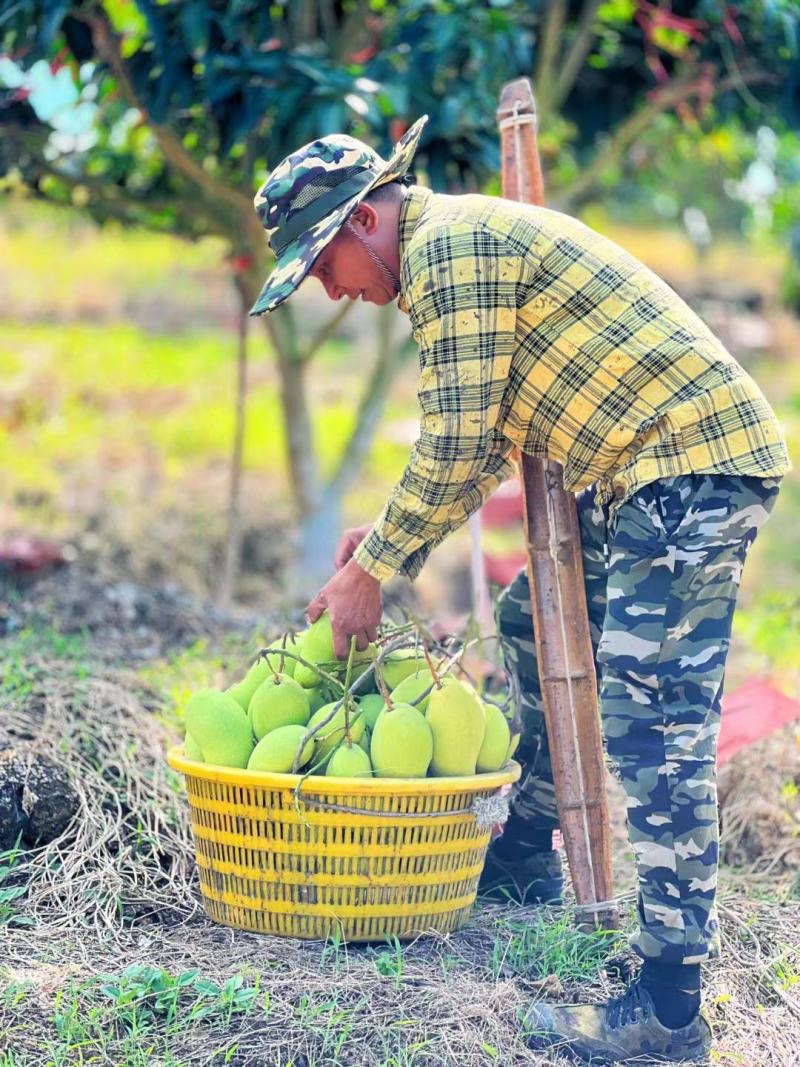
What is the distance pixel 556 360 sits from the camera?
7.58ft

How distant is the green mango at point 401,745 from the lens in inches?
95.7

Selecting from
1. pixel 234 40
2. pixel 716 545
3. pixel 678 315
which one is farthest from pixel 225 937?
pixel 234 40

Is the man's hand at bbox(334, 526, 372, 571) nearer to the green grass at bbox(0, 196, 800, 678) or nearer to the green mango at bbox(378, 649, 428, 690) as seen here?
the green mango at bbox(378, 649, 428, 690)

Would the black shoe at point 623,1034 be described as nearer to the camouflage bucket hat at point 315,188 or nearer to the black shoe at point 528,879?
the black shoe at point 528,879

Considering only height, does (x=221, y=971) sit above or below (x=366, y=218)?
below

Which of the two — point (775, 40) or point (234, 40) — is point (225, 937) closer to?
point (234, 40)

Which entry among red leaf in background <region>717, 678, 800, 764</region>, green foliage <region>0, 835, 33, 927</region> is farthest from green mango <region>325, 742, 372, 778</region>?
red leaf in background <region>717, 678, 800, 764</region>

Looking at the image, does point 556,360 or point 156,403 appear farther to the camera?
point 156,403

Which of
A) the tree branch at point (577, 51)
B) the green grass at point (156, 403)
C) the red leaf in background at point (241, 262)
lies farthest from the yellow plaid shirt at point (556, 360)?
the tree branch at point (577, 51)

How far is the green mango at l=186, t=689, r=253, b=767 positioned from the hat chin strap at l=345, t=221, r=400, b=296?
864mm

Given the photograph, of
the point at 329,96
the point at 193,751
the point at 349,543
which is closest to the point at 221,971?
the point at 193,751

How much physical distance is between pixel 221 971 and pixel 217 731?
44 centimetres

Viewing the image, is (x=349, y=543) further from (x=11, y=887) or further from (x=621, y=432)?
(x=11, y=887)

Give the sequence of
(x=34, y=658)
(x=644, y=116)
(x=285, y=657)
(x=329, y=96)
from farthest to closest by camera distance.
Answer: (x=644, y=116), (x=329, y=96), (x=34, y=658), (x=285, y=657)
